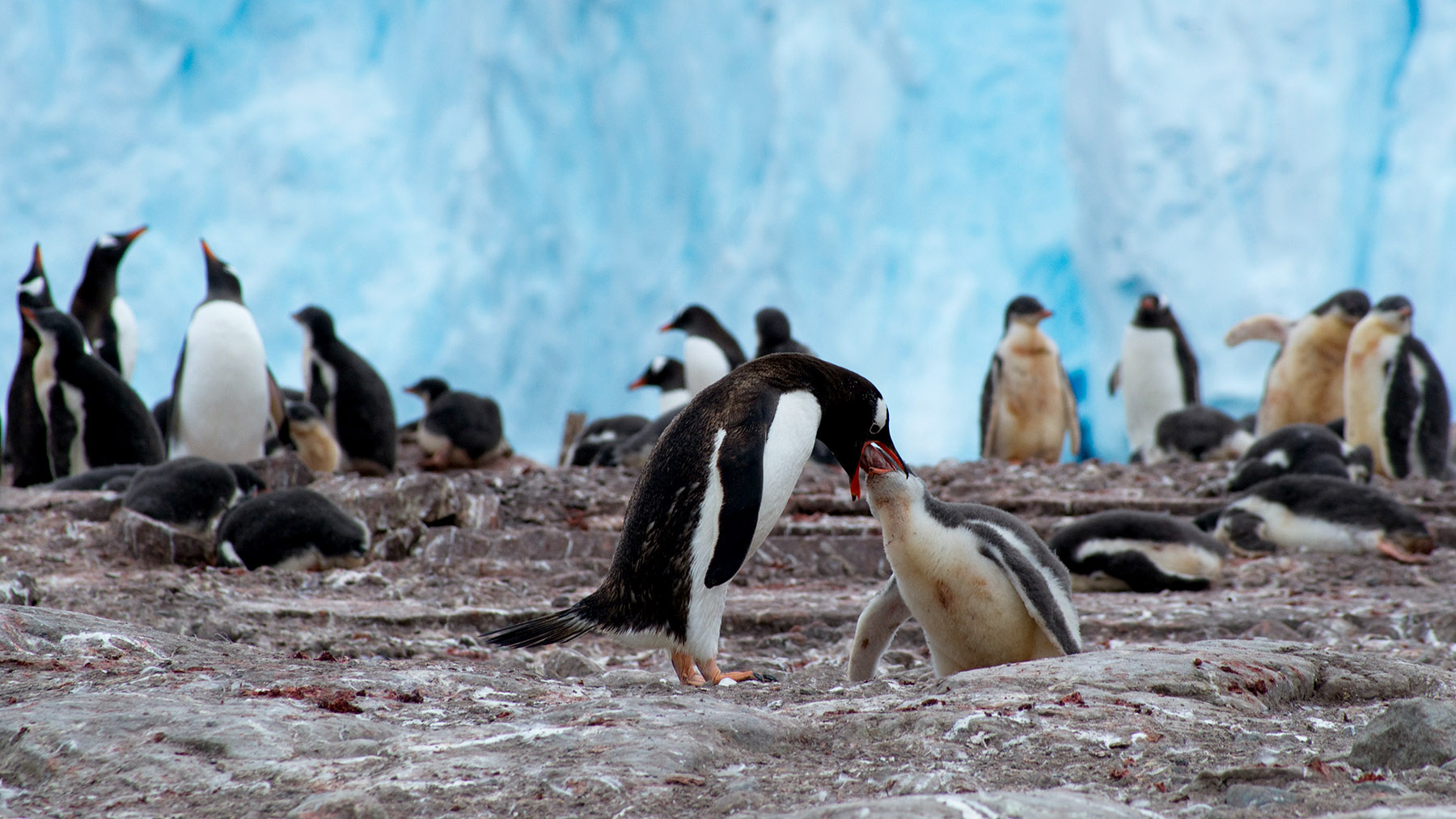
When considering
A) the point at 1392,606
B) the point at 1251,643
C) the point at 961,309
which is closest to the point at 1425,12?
the point at 961,309

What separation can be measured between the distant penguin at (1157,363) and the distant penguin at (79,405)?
7338 mm

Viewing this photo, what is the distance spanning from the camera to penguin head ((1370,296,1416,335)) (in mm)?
7445

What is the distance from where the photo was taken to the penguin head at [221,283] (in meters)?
7.93

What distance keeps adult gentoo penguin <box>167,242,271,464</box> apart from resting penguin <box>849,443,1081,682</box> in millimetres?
5870

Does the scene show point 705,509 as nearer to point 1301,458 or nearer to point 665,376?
point 1301,458

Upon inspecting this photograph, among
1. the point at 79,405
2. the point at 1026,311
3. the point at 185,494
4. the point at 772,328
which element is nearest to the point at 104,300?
the point at 79,405

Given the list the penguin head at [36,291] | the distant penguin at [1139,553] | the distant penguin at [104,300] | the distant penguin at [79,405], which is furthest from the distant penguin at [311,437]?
the distant penguin at [1139,553]

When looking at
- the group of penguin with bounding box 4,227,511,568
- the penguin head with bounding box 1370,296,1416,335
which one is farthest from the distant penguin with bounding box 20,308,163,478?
the penguin head with bounding box 1370,296,1416,335

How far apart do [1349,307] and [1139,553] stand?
4995 mm

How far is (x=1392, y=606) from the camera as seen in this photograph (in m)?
3.55

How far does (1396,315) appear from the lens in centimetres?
746

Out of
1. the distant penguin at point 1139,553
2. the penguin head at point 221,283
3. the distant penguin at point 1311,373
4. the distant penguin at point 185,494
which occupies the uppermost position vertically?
the penguin head at point 221,283

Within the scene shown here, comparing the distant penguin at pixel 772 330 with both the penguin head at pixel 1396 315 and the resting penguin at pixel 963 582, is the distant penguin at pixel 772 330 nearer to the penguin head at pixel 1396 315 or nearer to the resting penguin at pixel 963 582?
the penguin head at pixel 1396 315

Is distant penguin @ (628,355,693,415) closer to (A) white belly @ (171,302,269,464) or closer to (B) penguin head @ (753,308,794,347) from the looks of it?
(B) penguin head @ (753,308,794,347)
